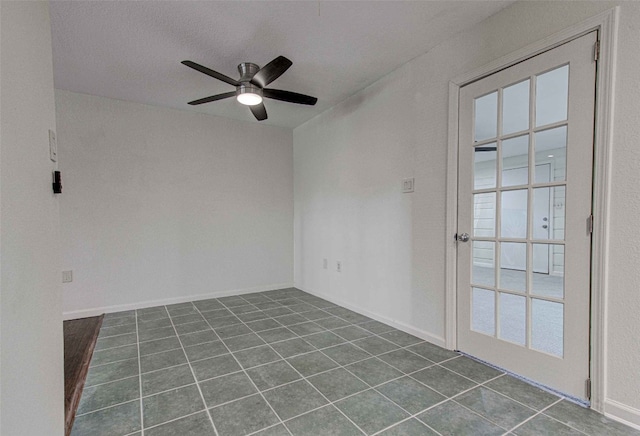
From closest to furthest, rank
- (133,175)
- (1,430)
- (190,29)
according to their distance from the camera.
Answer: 1. (1,430)
2. (190,29)
3. (133,175)

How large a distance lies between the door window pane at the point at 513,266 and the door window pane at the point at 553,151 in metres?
0.45

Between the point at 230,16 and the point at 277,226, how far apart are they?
290cm

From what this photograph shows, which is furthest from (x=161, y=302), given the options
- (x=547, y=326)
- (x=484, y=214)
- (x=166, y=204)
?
(x=547, y=326)

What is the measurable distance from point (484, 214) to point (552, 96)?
830mm

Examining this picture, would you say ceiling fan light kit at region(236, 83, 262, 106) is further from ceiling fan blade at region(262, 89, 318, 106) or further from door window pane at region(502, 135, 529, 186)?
door window pane at region(502, 135, 529, 186)

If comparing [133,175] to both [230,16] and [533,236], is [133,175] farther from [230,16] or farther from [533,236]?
[533,236]

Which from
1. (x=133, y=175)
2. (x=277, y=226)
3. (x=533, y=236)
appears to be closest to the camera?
(x=533, y=236)

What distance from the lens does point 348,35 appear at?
7.59 ft

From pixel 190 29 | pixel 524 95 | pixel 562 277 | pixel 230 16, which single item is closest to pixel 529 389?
pixel 562 277

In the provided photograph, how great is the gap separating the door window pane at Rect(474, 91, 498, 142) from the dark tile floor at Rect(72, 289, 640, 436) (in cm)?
162

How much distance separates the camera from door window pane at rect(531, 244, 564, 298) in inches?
70.6

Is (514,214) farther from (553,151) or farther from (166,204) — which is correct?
(166,204)

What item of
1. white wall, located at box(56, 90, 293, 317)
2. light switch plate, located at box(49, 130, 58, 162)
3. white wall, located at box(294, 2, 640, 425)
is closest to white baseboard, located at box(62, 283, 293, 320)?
white wall, located at box(56, 90, 293, 317)

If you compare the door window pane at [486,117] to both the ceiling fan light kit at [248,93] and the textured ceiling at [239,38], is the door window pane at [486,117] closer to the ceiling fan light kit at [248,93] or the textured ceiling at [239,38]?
the textured ceiling at [239,38]
